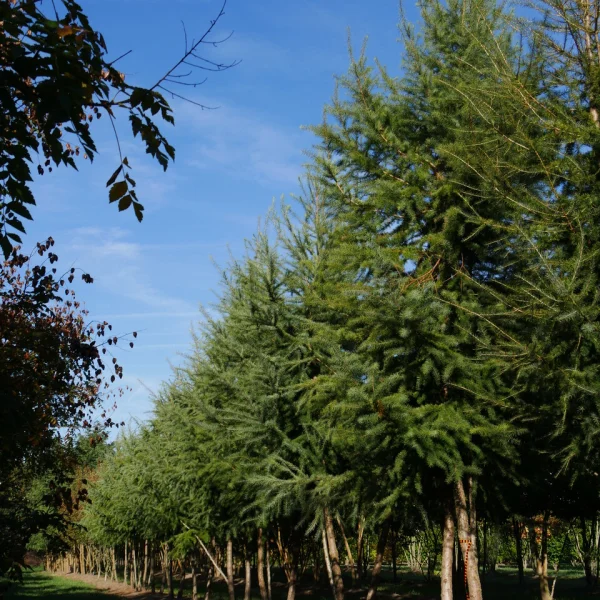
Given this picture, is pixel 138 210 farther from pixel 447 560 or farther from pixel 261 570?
pixel 261 570

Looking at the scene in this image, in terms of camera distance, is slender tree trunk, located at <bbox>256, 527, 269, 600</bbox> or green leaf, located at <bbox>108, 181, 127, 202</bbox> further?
slender tree trunk, located at <bbox>256, 527, 269, 600</bbox>

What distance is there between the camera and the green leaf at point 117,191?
3.81 m

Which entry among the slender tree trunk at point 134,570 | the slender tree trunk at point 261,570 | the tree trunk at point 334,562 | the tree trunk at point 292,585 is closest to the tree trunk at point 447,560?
the tree trunk at point 334,562

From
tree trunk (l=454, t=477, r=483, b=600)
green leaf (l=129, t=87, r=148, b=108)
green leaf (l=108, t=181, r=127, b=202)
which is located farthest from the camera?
tree trunk (l=454, t=477, r=483, b=600)

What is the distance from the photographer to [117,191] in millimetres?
3828

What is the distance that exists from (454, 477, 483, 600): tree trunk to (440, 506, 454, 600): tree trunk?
308 mm

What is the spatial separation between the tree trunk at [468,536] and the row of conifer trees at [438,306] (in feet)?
0.10

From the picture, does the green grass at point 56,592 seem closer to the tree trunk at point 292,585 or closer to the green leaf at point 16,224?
the tree trunk at point 292,585

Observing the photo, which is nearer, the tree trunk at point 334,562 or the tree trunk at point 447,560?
the tree trunk at point 447,560

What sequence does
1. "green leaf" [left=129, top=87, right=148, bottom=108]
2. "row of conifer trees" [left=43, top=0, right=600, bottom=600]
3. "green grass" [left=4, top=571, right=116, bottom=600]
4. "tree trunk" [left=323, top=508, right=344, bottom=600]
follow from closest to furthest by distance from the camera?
"green leaf" [left=129, top=87, right=148, bottom=108] → "row of conifer trees" [left=43, top=0, right=600, bottom=600] → "tree trunk" [left=323, top=508, right=344, bottom=600] → "green grass" [left=4, top=571, right=116, bottom=600]

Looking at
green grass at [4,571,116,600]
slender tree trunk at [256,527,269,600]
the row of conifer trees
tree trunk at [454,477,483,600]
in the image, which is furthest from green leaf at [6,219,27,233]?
green grass at [4,571,116,600]

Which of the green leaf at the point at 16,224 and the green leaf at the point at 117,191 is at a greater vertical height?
the green leaf at the point at 117,191

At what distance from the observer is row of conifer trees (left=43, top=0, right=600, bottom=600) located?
876cm

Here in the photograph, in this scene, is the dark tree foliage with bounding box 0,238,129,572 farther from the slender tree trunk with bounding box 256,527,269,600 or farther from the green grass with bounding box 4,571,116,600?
the green grass with bounding box 4,571,116,600
